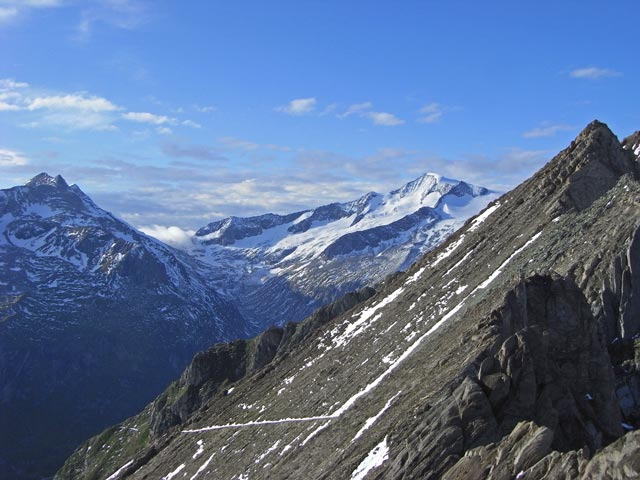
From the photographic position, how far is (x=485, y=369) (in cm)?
4684

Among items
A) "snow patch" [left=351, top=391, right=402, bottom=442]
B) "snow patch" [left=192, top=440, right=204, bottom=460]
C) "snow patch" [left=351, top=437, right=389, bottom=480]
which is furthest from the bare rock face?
"snow patch" [left=192, top=440, right=204, bottom=460]

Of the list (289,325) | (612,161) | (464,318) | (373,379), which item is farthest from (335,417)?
(289,325)

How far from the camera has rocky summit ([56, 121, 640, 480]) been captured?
4206cm

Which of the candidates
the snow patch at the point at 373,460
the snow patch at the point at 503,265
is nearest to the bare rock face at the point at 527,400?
the snow patch at the point at 373,460

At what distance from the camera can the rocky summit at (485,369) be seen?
42.1m

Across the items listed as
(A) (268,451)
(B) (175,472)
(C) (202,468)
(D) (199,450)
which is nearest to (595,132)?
(A) (268,451)

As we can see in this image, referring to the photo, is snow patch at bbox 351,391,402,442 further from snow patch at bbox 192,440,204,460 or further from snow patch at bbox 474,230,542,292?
snow patch at bbox 192,440,204,460

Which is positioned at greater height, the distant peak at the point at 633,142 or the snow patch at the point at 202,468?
the distant peak at the point at 633,142

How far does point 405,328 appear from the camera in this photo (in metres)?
80.5

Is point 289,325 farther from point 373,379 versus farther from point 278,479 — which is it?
point 278,479

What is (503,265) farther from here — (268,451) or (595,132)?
(268,451)

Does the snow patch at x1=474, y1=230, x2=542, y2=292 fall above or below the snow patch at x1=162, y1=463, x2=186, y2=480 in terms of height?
above

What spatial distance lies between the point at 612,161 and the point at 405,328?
121 feet

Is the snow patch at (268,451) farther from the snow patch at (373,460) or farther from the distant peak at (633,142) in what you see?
the distant peak at (633,142)
